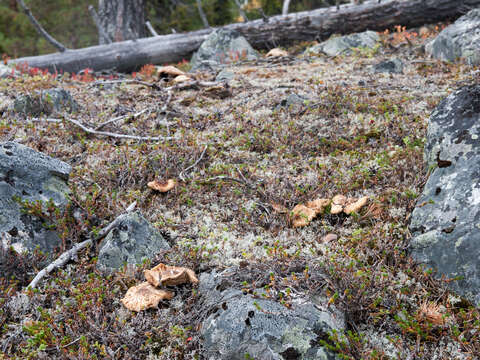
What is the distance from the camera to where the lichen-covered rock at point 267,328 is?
9.70ft

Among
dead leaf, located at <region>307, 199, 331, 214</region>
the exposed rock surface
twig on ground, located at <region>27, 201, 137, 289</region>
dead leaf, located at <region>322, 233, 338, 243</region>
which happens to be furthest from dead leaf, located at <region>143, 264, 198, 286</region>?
the exposed rock surface

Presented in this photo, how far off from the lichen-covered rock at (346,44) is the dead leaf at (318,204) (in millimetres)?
8215

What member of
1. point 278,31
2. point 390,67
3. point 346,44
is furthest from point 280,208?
point 278,31

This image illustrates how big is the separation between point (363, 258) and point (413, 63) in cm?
779

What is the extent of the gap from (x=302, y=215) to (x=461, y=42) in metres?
7.60

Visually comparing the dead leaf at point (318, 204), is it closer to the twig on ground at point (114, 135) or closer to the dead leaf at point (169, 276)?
the dead leaf at point (169, 276)

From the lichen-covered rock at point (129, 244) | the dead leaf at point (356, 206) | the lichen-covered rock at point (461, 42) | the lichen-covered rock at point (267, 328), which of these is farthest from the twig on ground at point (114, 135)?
the lichen-covered rock at point (461, 42)

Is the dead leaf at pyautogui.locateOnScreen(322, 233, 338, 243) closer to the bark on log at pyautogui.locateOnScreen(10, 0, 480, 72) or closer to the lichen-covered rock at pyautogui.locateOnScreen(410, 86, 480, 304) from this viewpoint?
the lichen-covered rock at pyautogui.locateOnScreen(410, 86, 480, 304)

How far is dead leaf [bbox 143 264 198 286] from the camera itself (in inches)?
145

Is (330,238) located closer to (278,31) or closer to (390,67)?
(390,67)

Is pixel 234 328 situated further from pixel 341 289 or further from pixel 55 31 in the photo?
pixel 55 31

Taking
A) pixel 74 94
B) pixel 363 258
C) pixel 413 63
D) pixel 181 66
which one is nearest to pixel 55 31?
pixel 181 66

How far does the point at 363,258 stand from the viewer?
399cm

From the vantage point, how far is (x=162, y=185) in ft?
17.7
